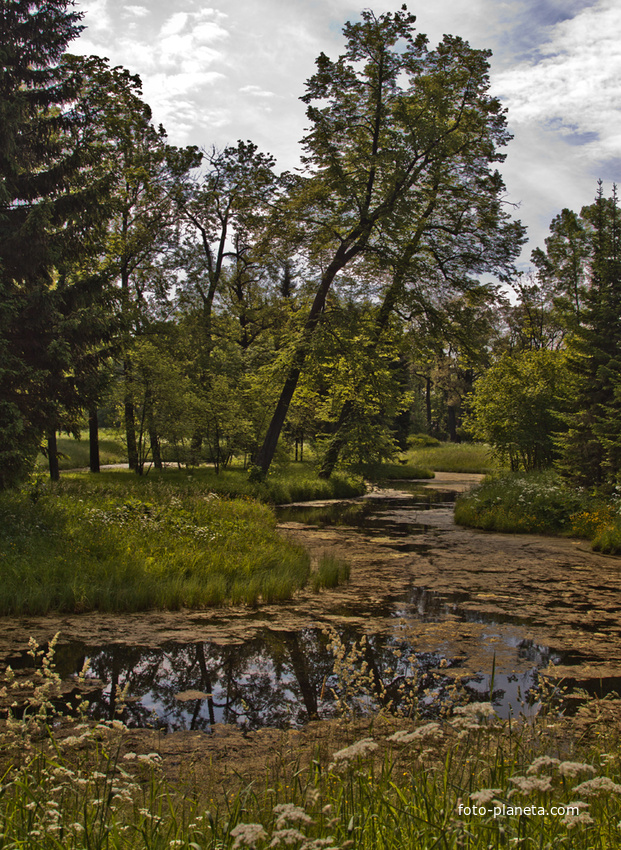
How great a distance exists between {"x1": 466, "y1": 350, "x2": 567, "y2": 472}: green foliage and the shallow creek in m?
11.3

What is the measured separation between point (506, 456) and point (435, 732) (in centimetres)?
2277

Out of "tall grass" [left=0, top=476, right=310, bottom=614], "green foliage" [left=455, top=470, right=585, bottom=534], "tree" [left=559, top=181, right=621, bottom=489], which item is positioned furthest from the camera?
"tree" [left=559, top=181, right=621, bottom=489]

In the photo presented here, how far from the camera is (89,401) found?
11.8m

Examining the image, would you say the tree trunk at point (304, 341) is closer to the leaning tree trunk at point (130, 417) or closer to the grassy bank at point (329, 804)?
the leaning tree trunk at point (130, 417)

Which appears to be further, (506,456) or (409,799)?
(506,456)

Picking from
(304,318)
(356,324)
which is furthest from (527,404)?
(304,318)

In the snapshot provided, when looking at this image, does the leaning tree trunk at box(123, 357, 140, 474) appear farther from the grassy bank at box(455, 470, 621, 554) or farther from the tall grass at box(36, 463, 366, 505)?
the grassy bank at box(455, 470, 621, 554)

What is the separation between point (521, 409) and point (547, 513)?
7.11m

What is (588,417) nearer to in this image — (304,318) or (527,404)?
(527,404)

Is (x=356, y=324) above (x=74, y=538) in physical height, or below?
above

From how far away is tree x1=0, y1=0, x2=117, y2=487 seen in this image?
33.2 ft

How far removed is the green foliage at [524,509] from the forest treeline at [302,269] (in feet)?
3.69

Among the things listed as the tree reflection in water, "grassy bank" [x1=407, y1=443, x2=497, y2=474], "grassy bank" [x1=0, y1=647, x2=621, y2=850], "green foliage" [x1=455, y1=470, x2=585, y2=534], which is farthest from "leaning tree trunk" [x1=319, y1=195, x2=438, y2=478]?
"grassy bank" [x1=0, y1=647, x2=621, y2=850]

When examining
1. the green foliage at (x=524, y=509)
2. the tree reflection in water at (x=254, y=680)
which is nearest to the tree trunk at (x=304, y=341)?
the green foliage at (x=524, y=509)
